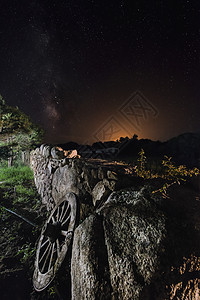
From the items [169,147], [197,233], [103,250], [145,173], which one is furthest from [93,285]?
[169,147]

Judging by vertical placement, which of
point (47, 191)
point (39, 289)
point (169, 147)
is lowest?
point (39, 289)

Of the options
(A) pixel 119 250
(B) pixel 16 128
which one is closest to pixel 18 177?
(B) pixel 16 128

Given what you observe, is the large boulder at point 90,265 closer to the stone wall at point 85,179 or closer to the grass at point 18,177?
the stone wall at point 85,179

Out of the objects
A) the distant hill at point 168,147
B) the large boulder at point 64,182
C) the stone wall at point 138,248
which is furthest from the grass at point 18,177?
the stone wall at point 138,248

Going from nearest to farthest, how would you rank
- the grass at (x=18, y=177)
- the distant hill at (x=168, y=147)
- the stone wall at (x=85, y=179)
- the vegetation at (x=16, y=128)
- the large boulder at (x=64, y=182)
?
the stone wall at (x=85, y=179) → the large boulder at (x=64, y=182) → the vegetation at (x=16, y=128) → the grass at (x=18, y=177) → the distant hill at (x=168, y=147)

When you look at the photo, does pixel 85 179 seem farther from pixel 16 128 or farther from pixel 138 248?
pixel 16 128

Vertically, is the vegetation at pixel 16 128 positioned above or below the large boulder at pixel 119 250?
above

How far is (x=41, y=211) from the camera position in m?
5.07

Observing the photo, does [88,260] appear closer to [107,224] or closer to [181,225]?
[107,224]

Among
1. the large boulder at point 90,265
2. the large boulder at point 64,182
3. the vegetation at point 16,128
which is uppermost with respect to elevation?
the vegetation at point 16,128

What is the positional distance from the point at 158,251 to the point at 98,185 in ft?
5.65

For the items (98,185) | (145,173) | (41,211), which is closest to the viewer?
(98,185)

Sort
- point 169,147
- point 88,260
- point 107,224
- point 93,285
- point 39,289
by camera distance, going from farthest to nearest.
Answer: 1. point 169,147
2. point 39,289
3. point 107,224
4. point 88,260
5. point 93,285

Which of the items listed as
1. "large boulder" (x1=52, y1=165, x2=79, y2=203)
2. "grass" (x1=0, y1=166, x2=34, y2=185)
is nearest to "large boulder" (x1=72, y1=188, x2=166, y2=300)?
"large boulder" (x1=52, y1=165, x2=79, y2=203)
